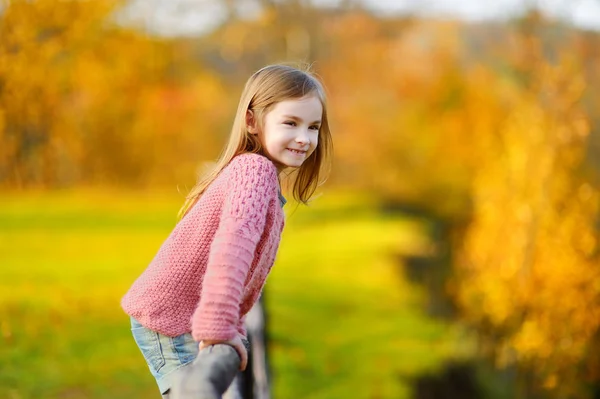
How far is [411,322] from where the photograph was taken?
10359mm

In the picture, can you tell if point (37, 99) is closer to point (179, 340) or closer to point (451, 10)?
point (179, 340)

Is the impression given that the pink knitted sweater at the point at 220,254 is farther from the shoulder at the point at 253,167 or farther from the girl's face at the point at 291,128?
the girl's face at the point at 291,128

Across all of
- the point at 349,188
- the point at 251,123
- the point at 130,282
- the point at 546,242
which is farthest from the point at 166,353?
the point at 349,188

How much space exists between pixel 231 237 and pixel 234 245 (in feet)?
0.07

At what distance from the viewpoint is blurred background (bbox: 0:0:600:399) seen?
18.8 feet

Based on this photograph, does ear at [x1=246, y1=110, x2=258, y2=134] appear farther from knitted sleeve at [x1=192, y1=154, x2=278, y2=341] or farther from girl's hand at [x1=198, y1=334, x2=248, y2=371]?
girl's hand at [x1=198, y1=334, x2=248, y2=371]

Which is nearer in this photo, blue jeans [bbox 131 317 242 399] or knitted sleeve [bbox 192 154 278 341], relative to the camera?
knitted sleeve [bbox 192 154 278 341]

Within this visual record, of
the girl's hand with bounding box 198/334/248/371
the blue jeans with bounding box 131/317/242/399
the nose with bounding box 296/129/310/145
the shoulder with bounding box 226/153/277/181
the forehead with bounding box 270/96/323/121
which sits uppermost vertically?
the forehead with bounding box 270/96/323/121

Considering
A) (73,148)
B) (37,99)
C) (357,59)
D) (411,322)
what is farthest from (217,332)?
(357,59)

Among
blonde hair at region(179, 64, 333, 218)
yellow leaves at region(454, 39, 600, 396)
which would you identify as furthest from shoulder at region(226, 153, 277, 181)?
yellow leaves at region(454, 39, 600, 396)

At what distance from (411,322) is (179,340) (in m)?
8.75

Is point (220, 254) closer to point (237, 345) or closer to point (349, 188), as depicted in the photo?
point (237, 345)

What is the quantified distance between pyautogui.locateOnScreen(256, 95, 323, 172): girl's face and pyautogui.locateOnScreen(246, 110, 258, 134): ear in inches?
1.0

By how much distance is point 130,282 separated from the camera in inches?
277
